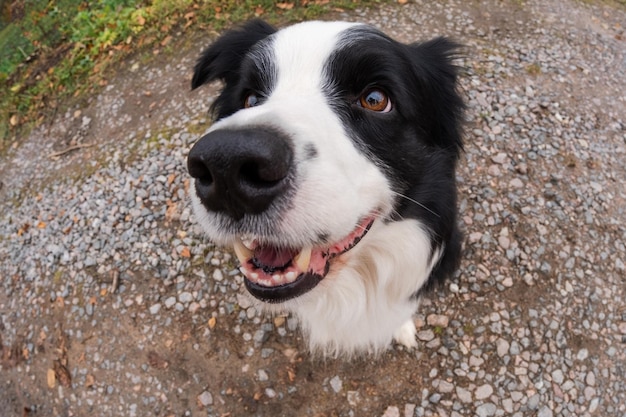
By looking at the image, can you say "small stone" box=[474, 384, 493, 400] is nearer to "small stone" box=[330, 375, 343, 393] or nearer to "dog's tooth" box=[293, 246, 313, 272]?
"small stone" box=[330, 375, 343, 393]

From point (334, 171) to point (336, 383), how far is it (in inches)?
76.4

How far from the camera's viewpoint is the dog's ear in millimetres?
2221

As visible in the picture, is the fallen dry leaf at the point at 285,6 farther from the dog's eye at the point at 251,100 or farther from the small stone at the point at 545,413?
the small stone at the point at 545,413

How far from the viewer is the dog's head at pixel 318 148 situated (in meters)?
1.39

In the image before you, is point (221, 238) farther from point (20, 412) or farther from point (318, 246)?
point (20, 412)

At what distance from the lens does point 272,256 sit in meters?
1.78

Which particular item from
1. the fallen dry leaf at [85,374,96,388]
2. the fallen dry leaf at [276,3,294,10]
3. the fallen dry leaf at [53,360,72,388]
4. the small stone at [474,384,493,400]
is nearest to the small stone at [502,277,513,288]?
the small stone at [474,384,493,400]

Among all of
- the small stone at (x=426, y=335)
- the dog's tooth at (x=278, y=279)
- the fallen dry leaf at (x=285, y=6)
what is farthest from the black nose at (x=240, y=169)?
the fallen dry leaf at (x=285, y=6)

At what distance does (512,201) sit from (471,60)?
1.76m

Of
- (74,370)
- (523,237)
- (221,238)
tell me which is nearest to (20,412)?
(74,370)

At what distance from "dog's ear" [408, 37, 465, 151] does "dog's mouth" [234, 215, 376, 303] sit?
32.1 inches

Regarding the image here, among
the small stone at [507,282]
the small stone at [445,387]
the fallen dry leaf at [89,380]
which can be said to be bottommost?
the fallen dry leaf at [89,380]

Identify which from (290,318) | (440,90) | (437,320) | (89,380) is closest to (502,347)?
(437,320)

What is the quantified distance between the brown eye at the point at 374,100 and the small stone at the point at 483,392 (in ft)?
6.70
